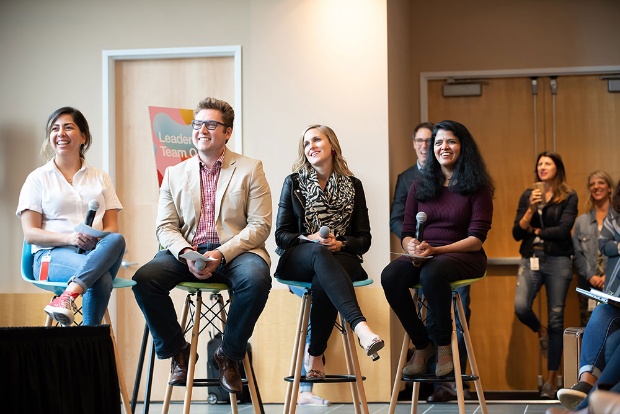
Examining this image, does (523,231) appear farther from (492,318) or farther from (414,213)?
(414,213)

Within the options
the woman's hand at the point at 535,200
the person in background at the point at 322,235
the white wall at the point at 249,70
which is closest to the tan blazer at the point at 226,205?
the person in background at the point at 322,235

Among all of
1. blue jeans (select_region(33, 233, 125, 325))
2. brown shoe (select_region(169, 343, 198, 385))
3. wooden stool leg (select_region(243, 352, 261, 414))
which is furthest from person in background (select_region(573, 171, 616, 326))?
→ blue jeans (select_region(33, 233, 125, 325))

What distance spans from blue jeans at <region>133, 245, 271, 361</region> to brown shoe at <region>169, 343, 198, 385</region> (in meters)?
0.03

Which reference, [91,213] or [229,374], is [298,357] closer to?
[229,374]

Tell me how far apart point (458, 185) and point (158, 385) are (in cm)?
296

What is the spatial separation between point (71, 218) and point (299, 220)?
1.18 m

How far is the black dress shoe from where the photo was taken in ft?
13.8

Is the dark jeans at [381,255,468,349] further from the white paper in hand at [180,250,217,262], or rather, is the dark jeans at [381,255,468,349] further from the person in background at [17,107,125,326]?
the person in background at [17,107,125,326]

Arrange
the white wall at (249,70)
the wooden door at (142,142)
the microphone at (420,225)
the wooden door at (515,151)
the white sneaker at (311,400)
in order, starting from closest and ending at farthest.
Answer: the microphone at (420,225) → the white sneaker at (311,400) → the white wall at (249,70) → the wooden door at (142,142) → the wooden door at (515,151)

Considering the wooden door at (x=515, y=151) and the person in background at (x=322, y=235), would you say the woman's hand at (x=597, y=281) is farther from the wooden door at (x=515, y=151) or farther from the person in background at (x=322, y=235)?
the person in background at (x=322, y=235)

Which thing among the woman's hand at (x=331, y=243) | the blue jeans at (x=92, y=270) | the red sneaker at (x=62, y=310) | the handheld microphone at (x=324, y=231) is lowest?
the red sneaker at (x=62, y=310)

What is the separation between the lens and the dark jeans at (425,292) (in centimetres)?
424

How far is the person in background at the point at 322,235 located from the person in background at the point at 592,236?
2747mm

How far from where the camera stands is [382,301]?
598 centimetres
